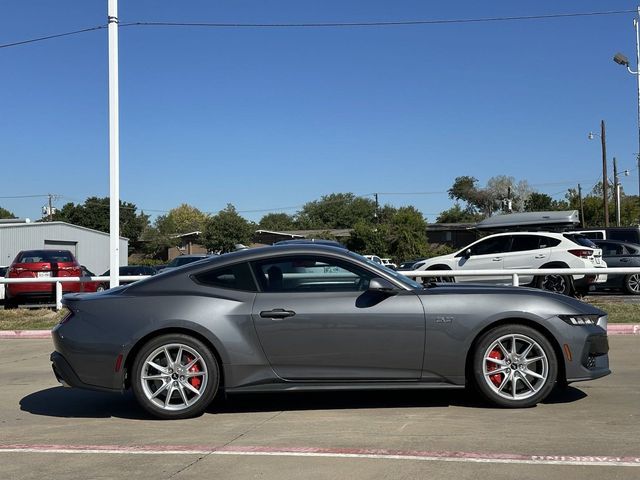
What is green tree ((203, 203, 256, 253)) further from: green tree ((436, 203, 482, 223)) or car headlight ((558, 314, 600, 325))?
car headlight ((558, 314, 600, 325))

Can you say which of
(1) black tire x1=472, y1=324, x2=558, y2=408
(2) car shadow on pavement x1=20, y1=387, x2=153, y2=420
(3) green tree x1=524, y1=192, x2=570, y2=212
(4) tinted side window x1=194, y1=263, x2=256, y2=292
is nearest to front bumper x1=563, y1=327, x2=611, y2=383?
(1) black tire x1=472, y1=324, x2=558, y2=408

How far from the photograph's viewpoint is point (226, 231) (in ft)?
211

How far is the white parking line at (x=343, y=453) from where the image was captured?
4.54 meters

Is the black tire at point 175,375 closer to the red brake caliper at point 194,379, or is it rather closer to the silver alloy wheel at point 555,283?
the red brake caliper at point 194,379

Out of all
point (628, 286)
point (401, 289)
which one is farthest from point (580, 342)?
point (628, 286)

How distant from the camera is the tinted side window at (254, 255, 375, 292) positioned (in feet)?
19.7

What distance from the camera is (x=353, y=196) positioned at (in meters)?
123

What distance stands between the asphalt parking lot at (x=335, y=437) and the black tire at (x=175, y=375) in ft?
0.54

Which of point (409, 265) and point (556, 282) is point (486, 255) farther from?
point (409, 265)

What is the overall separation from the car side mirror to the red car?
12092 millimetres

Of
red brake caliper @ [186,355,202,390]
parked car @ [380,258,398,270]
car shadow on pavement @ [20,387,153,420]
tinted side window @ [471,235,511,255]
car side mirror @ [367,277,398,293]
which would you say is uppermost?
tinted side window @ [471,235,511,255]

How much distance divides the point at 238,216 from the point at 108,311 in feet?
197

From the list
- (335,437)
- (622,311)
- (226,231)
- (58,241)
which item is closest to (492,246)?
(622,311)

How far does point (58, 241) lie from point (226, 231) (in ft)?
59.9
